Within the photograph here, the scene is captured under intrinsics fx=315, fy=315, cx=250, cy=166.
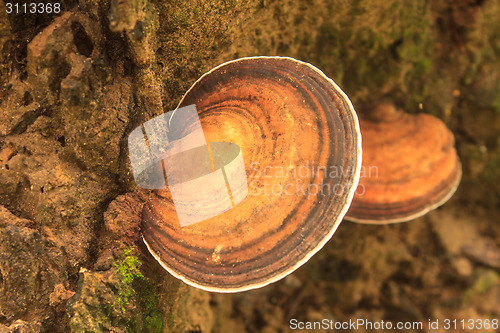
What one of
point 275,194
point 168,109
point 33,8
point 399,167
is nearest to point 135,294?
point 275,194

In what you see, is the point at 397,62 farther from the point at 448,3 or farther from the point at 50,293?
the point at 50,293

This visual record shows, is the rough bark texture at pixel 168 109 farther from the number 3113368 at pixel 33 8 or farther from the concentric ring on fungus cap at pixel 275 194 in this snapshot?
the concentric ring on fungus cap at pixel 275 194

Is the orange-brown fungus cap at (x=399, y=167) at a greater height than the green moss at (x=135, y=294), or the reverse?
the green moss at (x=135, y=294)

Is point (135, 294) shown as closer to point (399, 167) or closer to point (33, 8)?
point (33, 8)

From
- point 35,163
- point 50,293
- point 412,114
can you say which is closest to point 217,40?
point 35,163

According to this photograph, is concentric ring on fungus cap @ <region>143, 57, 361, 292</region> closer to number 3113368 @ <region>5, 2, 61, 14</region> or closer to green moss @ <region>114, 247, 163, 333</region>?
green moss @ <region>114, 247, 163, 333</region>

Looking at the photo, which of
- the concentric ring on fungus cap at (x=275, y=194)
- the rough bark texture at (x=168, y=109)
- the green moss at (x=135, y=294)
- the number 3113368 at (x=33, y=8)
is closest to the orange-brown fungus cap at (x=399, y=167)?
the rough bark texture at (x=168, y=109)
